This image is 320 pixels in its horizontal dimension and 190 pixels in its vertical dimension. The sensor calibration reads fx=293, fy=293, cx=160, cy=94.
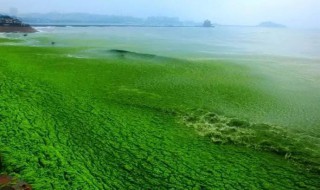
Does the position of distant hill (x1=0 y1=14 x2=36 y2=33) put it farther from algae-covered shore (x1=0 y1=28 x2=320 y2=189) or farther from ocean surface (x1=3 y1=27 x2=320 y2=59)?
algae-covered shore (x1=0 y1=28 x2=320 y2=189)

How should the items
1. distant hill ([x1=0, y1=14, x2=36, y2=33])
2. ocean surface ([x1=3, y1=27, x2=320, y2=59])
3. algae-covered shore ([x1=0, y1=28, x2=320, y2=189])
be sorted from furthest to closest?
distant hill ([x1=0, y1=14, x2=36, y2=33]) < ocean surface ([x1=3, y1=27, x2=320, y2=59]) < algae-covered shore ([x1=0, y1=28, x2=320, y2=189])

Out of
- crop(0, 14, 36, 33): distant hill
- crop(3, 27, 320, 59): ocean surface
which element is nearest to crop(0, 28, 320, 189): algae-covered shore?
crop(3, 27, 320, 59): ocean surface

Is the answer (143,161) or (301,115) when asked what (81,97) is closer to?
(143,161)

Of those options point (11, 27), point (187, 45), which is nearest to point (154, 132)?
point (187, 45)

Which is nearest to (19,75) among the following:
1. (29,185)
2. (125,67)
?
(125,67)

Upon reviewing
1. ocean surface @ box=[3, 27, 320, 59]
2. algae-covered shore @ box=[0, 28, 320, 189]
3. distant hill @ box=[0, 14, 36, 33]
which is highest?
distant hill @ box=[0, 14, 36, 33]

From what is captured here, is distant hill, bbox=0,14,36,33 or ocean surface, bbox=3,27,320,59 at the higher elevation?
distant hill, bbox=0,14,36,33

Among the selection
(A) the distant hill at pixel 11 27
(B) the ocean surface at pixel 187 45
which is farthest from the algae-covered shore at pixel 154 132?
(A) the distant hill at pixel 11 27

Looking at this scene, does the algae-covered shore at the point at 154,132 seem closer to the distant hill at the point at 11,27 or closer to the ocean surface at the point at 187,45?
the ocean surface at the point at 187,45

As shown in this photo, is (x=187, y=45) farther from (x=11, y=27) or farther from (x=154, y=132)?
(x=154, y=132)
